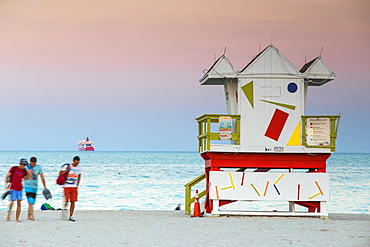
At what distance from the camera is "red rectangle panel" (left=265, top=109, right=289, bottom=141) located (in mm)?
21031

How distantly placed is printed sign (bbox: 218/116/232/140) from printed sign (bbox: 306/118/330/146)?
2275mm

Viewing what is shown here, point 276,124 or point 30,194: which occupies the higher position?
point 276,124

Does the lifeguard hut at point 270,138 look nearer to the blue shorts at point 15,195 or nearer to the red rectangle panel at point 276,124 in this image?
the red rectangle panel at point 276,124

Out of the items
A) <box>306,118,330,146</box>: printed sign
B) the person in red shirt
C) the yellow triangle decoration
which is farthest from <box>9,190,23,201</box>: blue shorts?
<box>306,118,330,146</box>: printed sign

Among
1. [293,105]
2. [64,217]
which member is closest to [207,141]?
[293,105]

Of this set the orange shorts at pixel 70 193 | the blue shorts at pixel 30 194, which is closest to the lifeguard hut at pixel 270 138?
the orange shorts at pixel 70 193

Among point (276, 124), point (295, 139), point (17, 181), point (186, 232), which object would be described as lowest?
point (186, 232)

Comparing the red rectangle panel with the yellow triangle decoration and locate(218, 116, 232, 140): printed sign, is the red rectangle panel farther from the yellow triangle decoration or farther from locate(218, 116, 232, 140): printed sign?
locate(218, 116, 232, 140): printed sign

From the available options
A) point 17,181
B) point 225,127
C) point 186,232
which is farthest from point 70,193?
point 225,127

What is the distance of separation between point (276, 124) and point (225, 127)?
4.99ft

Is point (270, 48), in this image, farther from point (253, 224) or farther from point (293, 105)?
point (253, 224)

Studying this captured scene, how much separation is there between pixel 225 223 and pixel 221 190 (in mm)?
2107

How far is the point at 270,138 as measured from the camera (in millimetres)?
21016

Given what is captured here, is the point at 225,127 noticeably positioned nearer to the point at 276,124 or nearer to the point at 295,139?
the point at 276,124
